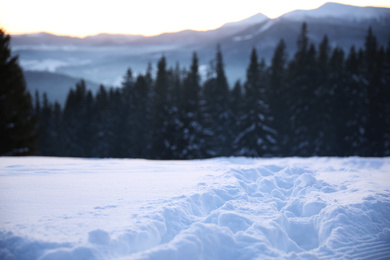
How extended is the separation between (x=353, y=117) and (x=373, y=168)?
75.0 ft

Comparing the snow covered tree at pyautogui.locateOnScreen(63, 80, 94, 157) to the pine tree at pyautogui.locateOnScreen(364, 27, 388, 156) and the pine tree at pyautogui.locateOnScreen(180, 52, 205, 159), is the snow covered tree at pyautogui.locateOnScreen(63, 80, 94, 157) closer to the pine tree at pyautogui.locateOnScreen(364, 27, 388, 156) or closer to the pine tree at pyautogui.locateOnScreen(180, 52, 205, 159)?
the pine tree at pyautogui.locateOnScreen(180, 52, 205, 159)

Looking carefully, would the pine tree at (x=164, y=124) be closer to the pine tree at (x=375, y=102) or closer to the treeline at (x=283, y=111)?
the treeline at (x=283, y=111)

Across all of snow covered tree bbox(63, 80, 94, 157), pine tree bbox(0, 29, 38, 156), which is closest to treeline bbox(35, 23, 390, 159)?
snow covered tree bbox(63, 80, 94, 157)

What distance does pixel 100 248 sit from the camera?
9.16 feet

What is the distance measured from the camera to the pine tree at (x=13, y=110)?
1548 cm

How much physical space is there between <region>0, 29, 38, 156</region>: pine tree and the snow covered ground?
12.2 metres

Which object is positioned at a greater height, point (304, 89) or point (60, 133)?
point (304, 89)

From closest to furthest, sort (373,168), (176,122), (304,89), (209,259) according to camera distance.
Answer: (209,259) → (373,168) → (176,122) → (304,89)

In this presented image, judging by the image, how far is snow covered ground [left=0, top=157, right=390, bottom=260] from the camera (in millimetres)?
2904

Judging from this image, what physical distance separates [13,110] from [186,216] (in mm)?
17285

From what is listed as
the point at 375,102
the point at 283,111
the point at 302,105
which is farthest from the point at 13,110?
the point at 375,102

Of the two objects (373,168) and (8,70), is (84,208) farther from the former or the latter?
(8,70)

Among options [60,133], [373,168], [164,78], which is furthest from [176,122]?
[60,133]

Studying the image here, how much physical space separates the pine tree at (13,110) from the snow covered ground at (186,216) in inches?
481
